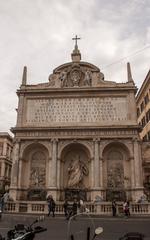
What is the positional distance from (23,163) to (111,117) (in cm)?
1161

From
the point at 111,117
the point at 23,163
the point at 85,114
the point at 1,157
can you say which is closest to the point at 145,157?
the point at 111,117

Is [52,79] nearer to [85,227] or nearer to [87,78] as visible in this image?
[87,78]

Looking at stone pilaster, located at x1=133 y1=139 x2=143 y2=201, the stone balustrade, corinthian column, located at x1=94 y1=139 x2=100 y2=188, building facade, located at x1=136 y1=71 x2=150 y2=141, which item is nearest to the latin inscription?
corinthian column, located at x1=94 y1=139 x2=100 y2=188

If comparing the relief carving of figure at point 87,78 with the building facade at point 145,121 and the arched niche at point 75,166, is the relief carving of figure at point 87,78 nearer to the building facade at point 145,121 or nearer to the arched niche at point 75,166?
the arched niche at point 75,166

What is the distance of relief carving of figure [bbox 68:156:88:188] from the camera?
29.7 metres

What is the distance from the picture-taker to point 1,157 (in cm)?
4806

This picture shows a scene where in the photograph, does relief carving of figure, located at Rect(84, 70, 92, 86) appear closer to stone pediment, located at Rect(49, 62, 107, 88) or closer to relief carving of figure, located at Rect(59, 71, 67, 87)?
stone pediment, located at Rect(49, 62, 107, 88)

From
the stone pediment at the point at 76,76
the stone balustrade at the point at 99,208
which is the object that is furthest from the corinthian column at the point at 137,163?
the stone pediment at the point at 76,76

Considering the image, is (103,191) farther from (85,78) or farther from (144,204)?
(85,78)

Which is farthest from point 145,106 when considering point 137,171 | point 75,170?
point 75,170

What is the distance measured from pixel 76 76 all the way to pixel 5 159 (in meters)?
23.3

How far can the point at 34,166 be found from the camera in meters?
31.3

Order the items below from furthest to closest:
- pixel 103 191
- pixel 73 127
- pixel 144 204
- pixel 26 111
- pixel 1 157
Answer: pixel 1 157 < pixel 26 111 < pixel 73 127 < pixel 103 191 < pixel 144 204

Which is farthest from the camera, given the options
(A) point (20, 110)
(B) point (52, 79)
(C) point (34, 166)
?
(B) point (52, 79)
